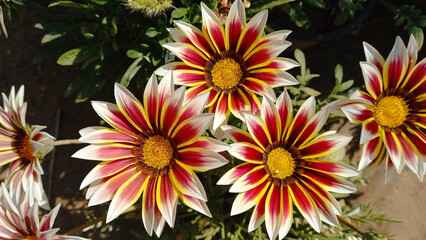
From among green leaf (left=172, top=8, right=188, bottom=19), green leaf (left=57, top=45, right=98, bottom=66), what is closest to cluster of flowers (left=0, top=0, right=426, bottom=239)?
green leaf (left=172, top=8, right=188, bottom=19)

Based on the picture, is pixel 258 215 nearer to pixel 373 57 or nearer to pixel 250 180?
pixel 250 180

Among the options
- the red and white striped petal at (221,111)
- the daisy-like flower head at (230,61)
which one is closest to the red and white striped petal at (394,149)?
the daisy-like flower head at (230,61)

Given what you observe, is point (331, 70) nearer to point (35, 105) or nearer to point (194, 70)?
point (194, 70)

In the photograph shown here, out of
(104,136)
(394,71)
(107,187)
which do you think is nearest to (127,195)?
(107,187)

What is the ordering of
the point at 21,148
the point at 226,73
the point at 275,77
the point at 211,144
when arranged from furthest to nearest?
the point at 21,148
the point at 226,73
the point at 275,77
the point at 211,144

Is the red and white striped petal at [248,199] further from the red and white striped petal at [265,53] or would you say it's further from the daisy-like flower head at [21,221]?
the daisy-like flower head at [21,221]
